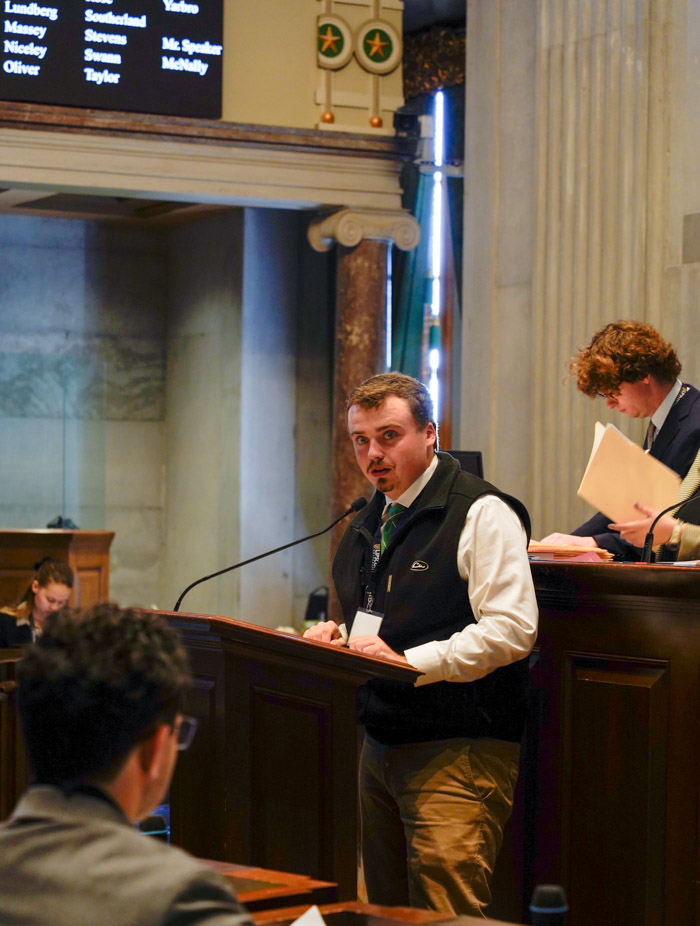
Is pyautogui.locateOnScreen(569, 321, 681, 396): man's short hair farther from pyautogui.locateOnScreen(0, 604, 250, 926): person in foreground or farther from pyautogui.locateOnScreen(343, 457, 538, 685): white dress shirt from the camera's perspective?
pyautogui.locateOnScreen(0, 604, 250, 926): person in foreground

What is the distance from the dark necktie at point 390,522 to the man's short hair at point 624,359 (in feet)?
3.14

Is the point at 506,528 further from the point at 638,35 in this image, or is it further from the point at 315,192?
the point at 315,192

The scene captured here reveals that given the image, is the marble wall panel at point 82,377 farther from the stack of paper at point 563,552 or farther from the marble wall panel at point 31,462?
the stack of paper at point 563,552

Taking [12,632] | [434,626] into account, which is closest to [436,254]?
[12,632]

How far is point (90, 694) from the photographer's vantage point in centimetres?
119

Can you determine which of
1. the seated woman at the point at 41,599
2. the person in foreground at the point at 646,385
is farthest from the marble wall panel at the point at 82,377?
the person in foreground at the point at 646,385

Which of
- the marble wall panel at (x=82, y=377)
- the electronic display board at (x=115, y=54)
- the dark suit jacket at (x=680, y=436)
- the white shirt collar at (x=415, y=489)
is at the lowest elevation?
the white shirt collar at (x=415, y=489)

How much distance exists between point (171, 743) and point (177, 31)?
6.01m

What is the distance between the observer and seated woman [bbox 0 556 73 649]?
5402 mm

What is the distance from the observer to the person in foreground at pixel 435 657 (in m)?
2.41

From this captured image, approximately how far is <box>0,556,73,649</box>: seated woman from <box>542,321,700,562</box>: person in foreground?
2.77 metres

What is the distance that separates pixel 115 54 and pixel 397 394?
455cm

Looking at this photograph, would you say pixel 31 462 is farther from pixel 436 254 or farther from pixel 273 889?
pixel 273 889

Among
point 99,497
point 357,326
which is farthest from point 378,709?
point 99,497
